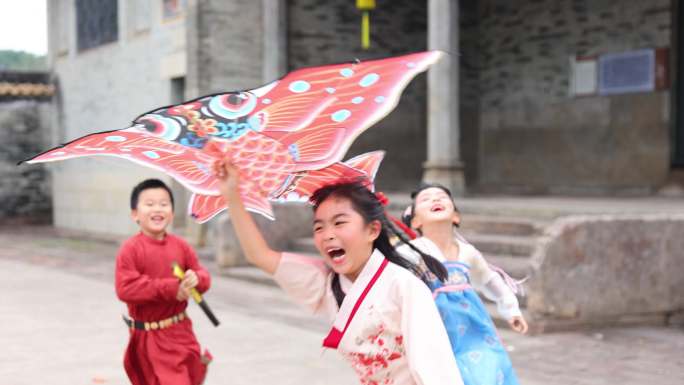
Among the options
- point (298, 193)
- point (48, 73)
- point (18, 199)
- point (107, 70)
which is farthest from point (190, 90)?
point (298, 193)

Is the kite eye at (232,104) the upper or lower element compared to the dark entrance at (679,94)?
lower

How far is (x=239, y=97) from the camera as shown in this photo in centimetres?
238

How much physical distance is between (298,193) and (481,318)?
4.00 ft

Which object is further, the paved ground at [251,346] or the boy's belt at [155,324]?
the paved ground at [251,346]

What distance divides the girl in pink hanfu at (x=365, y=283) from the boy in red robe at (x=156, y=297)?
5.08 feet

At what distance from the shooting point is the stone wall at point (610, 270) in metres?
6.93

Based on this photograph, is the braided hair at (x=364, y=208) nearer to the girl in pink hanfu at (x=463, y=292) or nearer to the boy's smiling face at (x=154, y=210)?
the girl in pink hanfu at (x=463, y=292)

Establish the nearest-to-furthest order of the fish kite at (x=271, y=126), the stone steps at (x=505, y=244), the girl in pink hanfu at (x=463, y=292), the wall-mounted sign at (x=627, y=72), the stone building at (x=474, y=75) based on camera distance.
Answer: the fish kite at (x=271, y=126)
the girl in pink hanfu at (x=463, y=292)
the stone steps at (x=505, y=244)
the stone building at (x=474, y=75)
the wall-mounted sign at (x=627, y=72)

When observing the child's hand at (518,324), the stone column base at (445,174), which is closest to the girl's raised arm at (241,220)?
the child's hand at (518,324)

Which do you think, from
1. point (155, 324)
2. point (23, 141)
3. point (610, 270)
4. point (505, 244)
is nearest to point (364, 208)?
point (155, 324)

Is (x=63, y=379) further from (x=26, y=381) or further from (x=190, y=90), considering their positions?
(x=190, y=90)

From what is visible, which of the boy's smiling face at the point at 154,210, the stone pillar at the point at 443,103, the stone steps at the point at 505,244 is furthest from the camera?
the stone pillar at the point at 443,103

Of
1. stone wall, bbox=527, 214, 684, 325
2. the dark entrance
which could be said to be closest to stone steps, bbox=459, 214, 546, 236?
stone wall, bbox=527, 214, 684, 325

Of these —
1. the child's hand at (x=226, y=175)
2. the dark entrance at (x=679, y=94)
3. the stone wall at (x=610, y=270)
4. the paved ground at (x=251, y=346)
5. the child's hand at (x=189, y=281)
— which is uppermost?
the dark entrance at (x=679, y=94)
